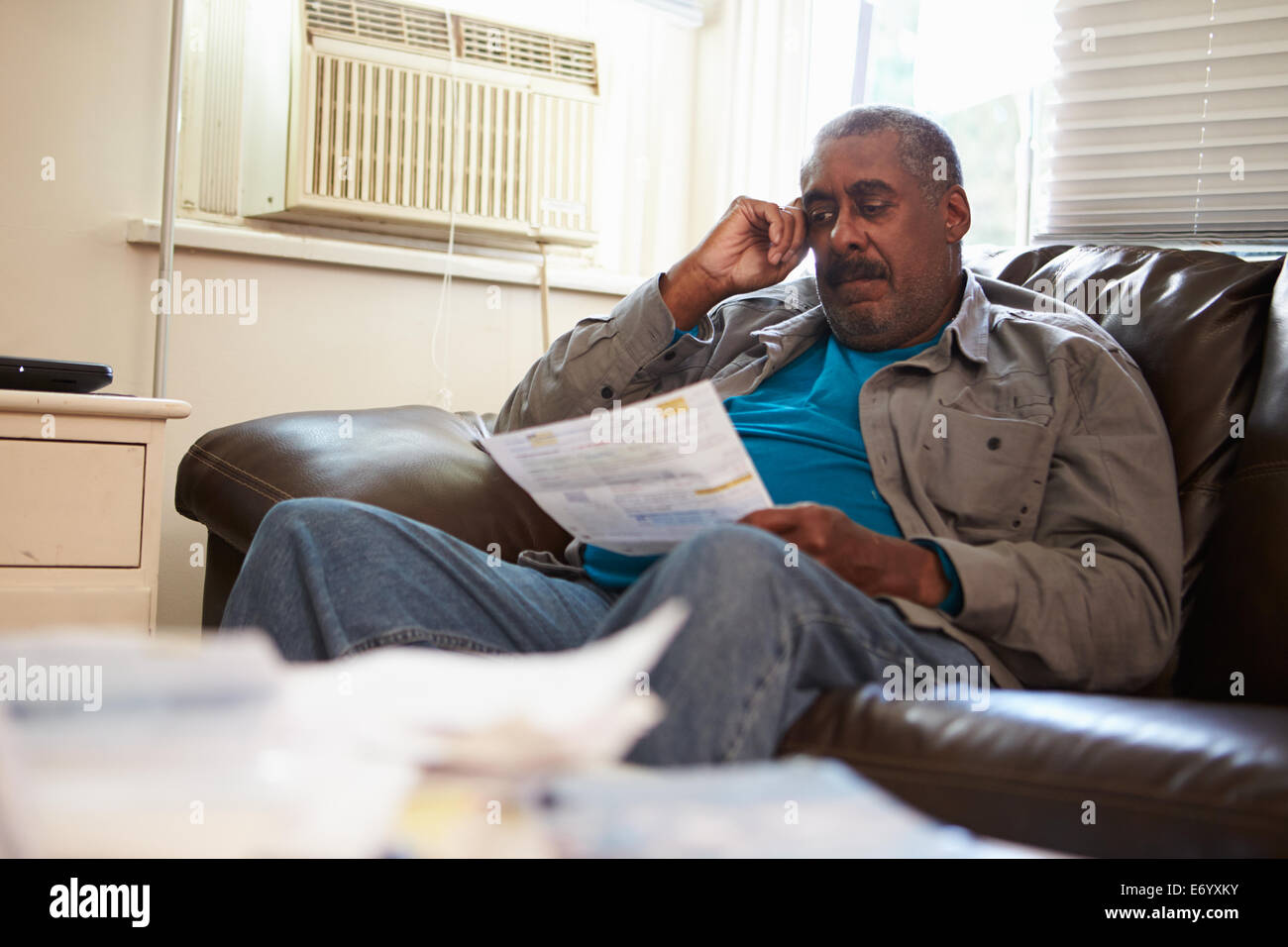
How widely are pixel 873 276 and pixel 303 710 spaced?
112 cm

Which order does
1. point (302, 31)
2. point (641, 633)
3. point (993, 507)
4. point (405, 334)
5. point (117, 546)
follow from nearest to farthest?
1. point (641, 633)
2. point (993, 507)
3. point (117, 546)
4. point (302, 31)
5. point (405, 334)

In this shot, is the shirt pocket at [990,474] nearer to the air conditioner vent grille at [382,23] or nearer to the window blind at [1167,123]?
the window blind at [1167,123]

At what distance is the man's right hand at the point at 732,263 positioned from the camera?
163 cm

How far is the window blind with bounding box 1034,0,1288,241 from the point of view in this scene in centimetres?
176

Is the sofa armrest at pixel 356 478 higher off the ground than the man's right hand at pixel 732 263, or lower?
lower

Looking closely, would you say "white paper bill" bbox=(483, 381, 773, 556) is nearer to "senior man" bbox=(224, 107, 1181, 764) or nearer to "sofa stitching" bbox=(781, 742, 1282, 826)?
"senior man" bbox=(224, 107, 1181, 764)

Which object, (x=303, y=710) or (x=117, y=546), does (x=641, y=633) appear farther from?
(x=117, y=546)

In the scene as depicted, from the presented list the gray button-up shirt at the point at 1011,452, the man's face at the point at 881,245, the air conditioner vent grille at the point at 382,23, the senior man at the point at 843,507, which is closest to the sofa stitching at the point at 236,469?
the senior man at the point at 843,507

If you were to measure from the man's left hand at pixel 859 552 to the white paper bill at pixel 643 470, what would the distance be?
29 millimetres

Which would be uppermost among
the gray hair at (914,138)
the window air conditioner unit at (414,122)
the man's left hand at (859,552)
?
the window air conditioner unit at (414,122)

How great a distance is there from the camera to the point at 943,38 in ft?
7.50
